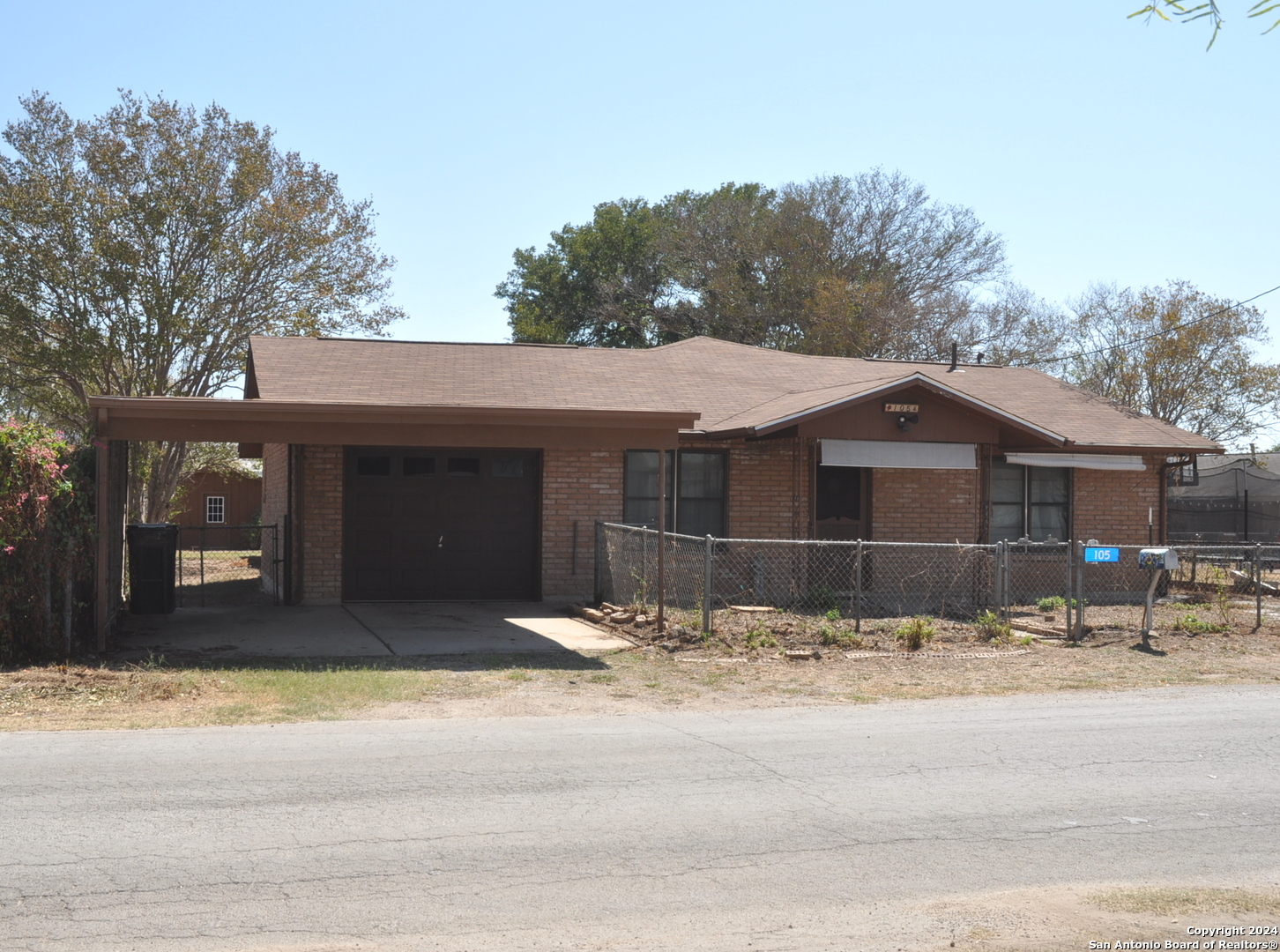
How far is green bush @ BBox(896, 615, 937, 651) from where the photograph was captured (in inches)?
506

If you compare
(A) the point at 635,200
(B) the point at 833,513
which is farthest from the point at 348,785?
(A) the point at 635,200

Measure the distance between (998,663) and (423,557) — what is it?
27.5 ft

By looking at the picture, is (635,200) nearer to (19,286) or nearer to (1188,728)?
(19,286)

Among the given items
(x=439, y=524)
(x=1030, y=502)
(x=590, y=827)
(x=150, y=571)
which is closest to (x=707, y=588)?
(x=439, y=524)

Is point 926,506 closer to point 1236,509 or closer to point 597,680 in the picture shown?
point 597,680

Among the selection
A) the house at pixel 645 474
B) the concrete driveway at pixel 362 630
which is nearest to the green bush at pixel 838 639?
the concrete driveway at pixel 362 630

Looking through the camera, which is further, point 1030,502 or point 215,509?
point 215,509

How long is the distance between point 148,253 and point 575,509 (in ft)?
47.2

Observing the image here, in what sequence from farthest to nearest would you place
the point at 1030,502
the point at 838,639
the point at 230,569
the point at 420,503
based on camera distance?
1. the point at 230,569
2. the point at 1030,502
3. the point at 420,503
4. the point at 838,639

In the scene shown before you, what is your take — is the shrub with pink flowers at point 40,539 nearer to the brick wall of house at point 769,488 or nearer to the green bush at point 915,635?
the green bush at point 915,635

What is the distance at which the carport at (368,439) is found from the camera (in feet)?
38.1

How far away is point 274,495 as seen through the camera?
19797 mm

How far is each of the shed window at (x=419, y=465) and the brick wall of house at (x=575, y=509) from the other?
1.65 metres

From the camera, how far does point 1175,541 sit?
87.5 ft
